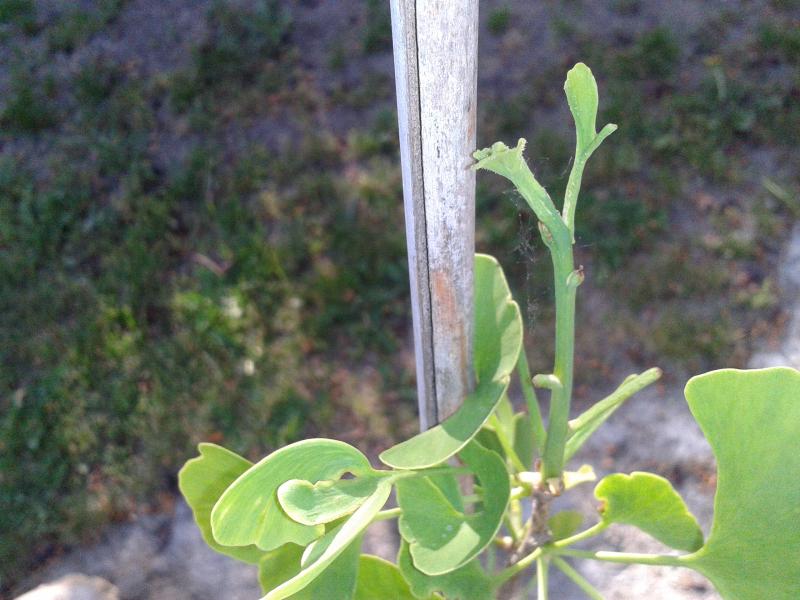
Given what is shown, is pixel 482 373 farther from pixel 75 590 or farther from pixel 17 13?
pixel 17 13

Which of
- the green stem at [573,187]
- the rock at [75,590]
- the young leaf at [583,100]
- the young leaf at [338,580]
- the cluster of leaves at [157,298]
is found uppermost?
the young leaf at [583,100]

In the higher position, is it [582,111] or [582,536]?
[582,111]

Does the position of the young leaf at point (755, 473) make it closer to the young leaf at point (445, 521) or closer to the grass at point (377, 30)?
the young leaf at point (445, 521)

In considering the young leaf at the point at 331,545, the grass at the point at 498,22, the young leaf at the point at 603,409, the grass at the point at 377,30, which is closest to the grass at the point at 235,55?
the grass at the point at 377,30

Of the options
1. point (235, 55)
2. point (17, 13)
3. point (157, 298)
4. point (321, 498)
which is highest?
point (17, 13)

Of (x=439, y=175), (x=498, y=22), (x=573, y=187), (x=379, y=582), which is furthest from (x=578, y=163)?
(x=498, y=22)

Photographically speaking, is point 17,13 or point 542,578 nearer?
point 542,578

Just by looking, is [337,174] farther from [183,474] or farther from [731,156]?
[183,474]
